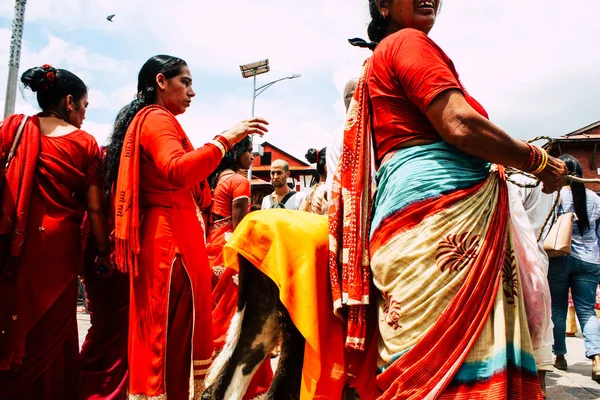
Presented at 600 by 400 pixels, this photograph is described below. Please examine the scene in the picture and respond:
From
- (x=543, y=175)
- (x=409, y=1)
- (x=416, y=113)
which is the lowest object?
(x=543, y=175)

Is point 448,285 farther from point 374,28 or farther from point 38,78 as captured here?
point 38,78

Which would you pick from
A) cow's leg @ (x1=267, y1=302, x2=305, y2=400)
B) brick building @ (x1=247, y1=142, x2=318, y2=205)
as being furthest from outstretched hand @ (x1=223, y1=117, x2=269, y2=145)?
brick building @ (x1=247, y1=142, x2=318, y2=205)

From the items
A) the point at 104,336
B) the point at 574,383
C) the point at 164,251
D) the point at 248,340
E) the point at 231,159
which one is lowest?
the point at 574,383

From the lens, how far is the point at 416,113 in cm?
202

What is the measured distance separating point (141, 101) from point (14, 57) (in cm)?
545

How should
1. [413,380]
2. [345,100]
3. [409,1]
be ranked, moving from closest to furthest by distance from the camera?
[413,380], [409,1], [345,100]

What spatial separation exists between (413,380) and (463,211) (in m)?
0.62

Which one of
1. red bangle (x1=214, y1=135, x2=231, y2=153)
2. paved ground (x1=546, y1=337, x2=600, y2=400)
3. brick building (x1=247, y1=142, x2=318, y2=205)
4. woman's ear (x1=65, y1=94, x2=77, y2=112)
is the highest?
brick building (x1=247, y1=142, x2=318, y2=205)

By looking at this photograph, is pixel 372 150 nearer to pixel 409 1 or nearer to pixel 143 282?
pixel 409 1

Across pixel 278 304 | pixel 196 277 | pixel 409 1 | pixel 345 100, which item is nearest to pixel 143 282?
pixel 196 277

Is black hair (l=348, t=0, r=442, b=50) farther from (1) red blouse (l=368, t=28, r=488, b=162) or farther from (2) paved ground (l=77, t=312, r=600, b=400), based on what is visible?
(2) paved ground (l=77, t=312, r=600, b=400)

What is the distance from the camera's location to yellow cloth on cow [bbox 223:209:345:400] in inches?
80.4

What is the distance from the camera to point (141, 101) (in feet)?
10.9

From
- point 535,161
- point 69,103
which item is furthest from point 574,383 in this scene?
point 69,103
